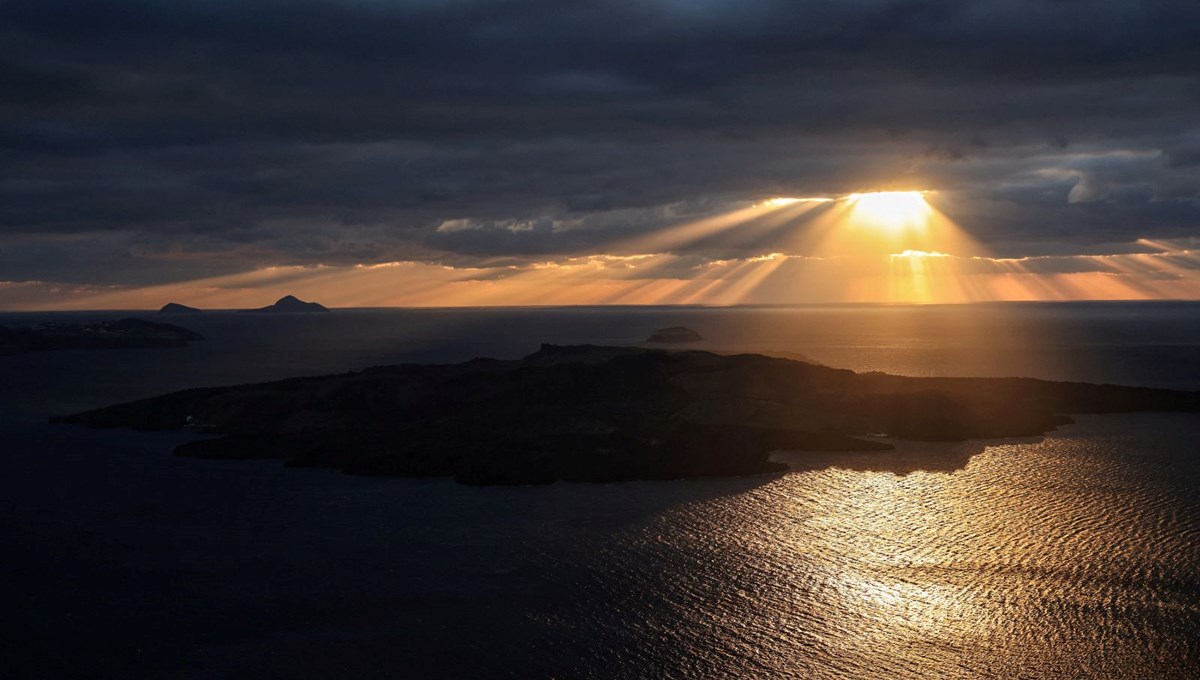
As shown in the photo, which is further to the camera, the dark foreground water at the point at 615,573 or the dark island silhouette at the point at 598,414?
the dark island silhouette at the point at 598,414

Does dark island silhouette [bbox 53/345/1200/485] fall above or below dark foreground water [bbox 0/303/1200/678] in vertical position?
above

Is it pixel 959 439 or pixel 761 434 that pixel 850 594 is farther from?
pixel 959 439

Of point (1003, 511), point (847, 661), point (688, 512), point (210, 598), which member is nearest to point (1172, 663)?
point (847, 661)

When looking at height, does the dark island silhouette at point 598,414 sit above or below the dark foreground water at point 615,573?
above

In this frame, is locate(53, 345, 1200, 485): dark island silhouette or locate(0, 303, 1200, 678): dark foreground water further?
locate(53, 345, 1200, 485): dark island silhouette
